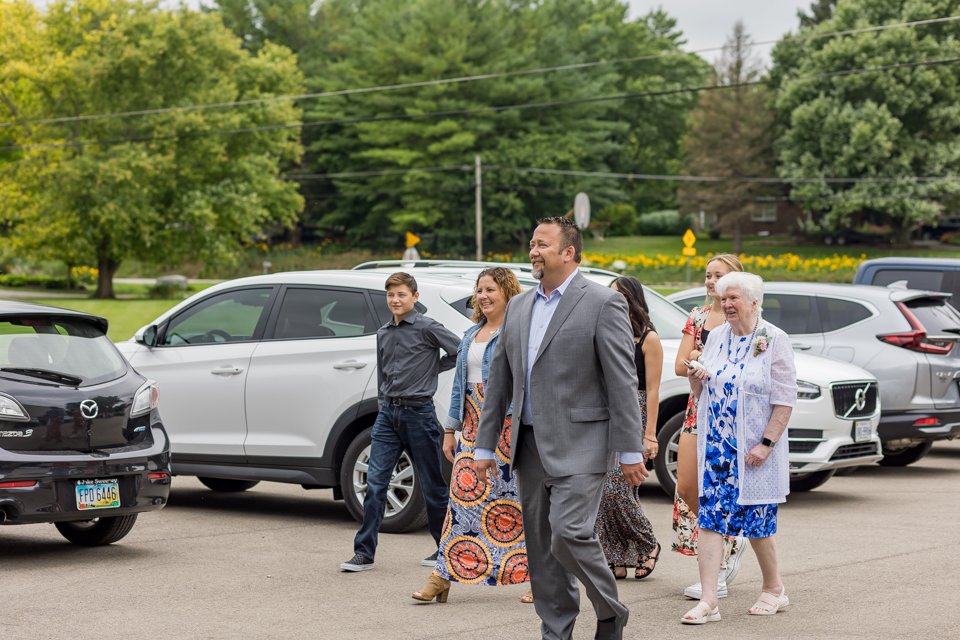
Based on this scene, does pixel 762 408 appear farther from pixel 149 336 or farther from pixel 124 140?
pixel 124 140

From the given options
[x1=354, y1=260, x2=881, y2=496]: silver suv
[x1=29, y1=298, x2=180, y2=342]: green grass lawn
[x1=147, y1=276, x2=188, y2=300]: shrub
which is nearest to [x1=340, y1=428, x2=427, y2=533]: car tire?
→ [x1=354, y1=260, x2=881, y2=496]: silver suv

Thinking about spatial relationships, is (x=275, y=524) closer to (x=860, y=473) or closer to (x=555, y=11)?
(x=860, y=473)

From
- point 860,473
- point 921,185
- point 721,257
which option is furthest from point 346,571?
point 921,185

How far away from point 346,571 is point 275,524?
2142 mm

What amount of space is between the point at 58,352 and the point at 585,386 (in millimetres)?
4257

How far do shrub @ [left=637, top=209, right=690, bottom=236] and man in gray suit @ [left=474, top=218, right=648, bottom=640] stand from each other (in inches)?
3317

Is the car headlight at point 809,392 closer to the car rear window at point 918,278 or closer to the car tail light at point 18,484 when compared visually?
the car rear window at point 918,278

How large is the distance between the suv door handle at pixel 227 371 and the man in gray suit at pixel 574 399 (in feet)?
15.9

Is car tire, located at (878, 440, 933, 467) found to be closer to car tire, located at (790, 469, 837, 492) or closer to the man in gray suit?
car tire, located at (790, 469, 837, 492)

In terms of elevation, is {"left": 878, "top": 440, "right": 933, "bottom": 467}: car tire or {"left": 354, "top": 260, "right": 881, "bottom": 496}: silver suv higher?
{"left": 354, "top": 260, "right": 881, "bottom": 496}: silver suv

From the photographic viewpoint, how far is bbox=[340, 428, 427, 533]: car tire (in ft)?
31.6

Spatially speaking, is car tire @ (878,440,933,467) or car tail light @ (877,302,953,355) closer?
car tail light @ (877,302,953,355)

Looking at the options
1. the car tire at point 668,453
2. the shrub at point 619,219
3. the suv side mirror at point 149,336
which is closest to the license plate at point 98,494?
the suv side mirror at point 149,336

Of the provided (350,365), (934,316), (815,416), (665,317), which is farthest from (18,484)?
(934,316)
